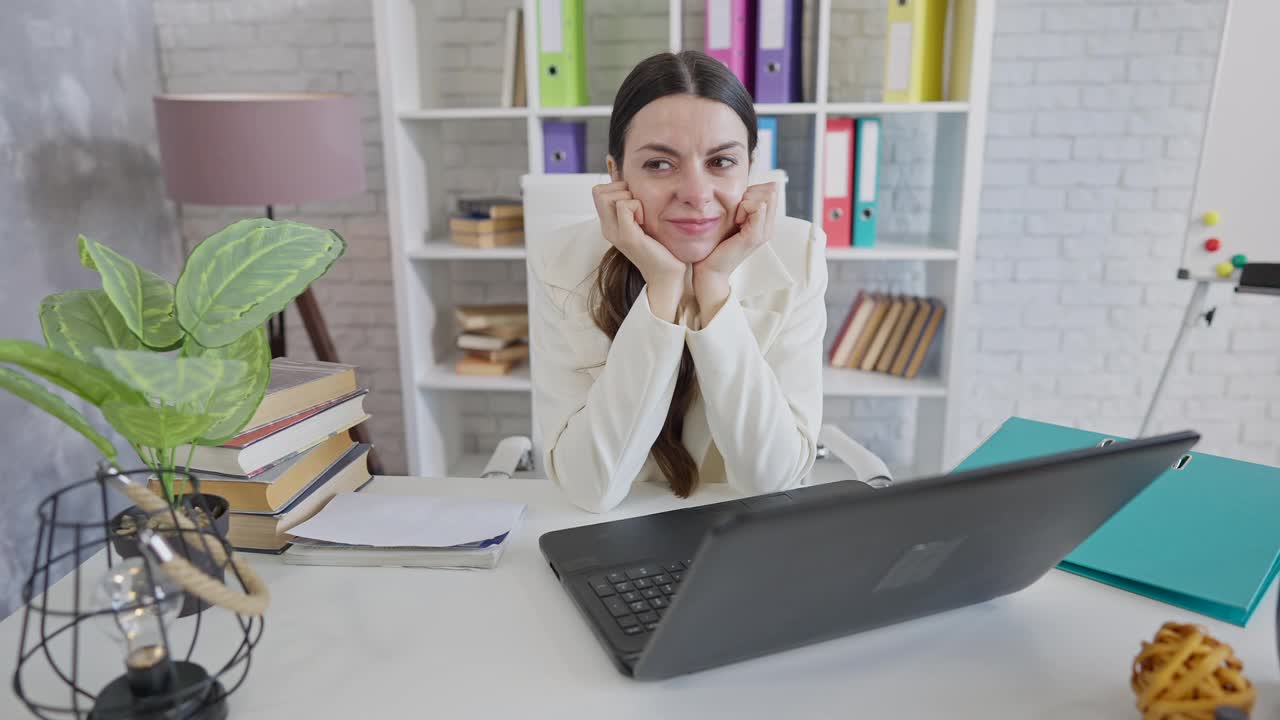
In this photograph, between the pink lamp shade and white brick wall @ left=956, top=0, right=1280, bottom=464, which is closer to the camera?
the pink lamp shade

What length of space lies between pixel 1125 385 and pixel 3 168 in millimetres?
3361

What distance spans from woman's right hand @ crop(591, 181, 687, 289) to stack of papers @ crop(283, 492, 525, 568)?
41 cm

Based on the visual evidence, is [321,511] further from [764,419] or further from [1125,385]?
[1125,385]

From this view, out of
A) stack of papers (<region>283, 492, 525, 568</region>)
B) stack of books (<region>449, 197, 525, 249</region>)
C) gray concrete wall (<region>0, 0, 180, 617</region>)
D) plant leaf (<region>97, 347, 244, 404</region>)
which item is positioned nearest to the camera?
plant leaf (<region>97, 347, 244, 404</region>)

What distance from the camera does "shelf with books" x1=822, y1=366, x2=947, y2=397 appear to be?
2.60 m

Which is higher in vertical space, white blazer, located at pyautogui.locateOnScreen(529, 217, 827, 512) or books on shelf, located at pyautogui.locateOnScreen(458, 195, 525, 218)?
books on shelf, located at pyautogui.locateOnScreen(458, 195, 525, 218)

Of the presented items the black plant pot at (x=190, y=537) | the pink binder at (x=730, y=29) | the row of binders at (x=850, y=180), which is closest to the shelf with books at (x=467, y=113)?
the pink binder at (x=730, y=29)

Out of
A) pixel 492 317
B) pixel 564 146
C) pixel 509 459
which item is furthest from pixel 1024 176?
pixel 509 459

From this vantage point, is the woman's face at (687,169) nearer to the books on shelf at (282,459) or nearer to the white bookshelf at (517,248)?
the books on shelf at (282,459)

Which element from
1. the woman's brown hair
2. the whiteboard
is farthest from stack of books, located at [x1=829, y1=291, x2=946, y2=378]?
the woman's brown hair

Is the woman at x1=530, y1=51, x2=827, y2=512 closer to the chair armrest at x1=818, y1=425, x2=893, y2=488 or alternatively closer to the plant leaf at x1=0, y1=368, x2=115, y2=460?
the chair armrest at x1=818, y1=425, x2=893, y2=488

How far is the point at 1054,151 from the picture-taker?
2855 mm

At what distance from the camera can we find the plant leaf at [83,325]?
80 centimetres

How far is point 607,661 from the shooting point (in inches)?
31.2
